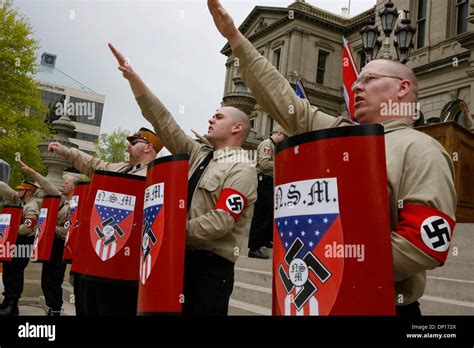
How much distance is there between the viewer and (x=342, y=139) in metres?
1.62

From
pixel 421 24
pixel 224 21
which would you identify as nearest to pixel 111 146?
pixel 421 24

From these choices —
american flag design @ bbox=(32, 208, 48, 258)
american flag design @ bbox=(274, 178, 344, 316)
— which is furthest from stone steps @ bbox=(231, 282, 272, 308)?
american flag design @ bbox=(274, 178, 344, 316)

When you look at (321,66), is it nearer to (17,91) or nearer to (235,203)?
(17,91)

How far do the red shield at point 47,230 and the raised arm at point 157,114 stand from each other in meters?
4.03

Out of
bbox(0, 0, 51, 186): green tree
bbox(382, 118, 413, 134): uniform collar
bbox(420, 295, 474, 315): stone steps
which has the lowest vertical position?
bbox(420, 295, 474, 315): stone steps

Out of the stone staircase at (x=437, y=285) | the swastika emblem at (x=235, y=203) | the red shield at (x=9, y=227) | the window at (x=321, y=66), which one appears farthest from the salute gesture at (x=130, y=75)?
the window at (x=321, y=66)

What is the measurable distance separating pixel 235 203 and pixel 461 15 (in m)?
19.6

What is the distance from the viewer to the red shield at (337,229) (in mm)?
1528

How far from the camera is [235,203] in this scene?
3.01 m

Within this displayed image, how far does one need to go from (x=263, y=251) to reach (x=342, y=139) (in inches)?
254

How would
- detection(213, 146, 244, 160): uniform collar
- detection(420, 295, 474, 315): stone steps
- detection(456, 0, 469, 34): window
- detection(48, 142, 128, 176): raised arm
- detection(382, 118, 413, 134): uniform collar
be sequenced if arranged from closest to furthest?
1. detection(382, 118, 413, 134): uniform collar
2. detection(213, 146, 244, 160): uniform collar
3. detection(420, 295, 474, 315): stone steps
4. detection(48, 142, 128, 176): raised arm
5. detection(456, 0, 469, 34): window

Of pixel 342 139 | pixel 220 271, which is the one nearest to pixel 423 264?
pixel 342 139

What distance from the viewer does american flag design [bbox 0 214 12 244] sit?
765cm

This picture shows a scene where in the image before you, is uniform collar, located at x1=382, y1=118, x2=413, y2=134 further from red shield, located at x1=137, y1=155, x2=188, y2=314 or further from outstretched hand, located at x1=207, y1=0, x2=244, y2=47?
red shield, located at x1=137, y1=155, x2=188, y2=314
